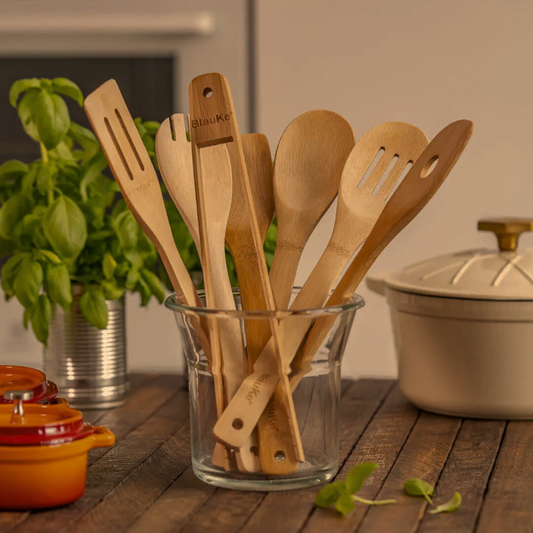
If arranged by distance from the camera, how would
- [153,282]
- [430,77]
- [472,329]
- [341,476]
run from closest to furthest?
[341,476], [472,329], [153,282], [430,77]

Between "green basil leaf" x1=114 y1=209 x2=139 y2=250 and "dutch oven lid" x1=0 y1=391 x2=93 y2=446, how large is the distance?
11.2 inches

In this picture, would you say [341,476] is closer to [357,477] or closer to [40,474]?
[357,477]

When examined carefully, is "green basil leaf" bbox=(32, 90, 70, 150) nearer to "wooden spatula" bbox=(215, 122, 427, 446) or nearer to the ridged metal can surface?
the ridged metal can surface

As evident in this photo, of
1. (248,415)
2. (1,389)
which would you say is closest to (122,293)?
(1,389)

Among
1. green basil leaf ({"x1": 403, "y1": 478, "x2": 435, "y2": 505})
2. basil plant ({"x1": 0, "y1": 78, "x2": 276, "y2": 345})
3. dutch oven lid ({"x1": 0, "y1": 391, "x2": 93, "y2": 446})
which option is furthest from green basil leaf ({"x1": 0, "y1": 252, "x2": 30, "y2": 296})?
green basil leaf ({"x1": 403, "y1": 478, "x2": 435, "y2": 505})

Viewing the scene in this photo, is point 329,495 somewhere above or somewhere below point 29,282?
below

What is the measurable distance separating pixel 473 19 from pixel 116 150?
37.5 inches

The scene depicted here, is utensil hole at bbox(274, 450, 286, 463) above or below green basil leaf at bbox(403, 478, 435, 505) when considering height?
above

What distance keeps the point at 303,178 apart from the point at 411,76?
79cm

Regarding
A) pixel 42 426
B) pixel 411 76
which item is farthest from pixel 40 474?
pixel 411 76

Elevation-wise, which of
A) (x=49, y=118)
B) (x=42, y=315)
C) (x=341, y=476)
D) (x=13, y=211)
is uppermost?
(x=49, y=118)

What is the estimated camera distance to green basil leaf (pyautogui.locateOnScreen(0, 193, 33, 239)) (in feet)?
3.23

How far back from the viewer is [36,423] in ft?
2.33

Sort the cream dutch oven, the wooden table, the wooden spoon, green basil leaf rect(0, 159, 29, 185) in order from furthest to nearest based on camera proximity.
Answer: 1. green basil leaf rect(0, 159, 29, 185)
2. the cream dutch oven
3. the wooden spoon
4. the wooden table
